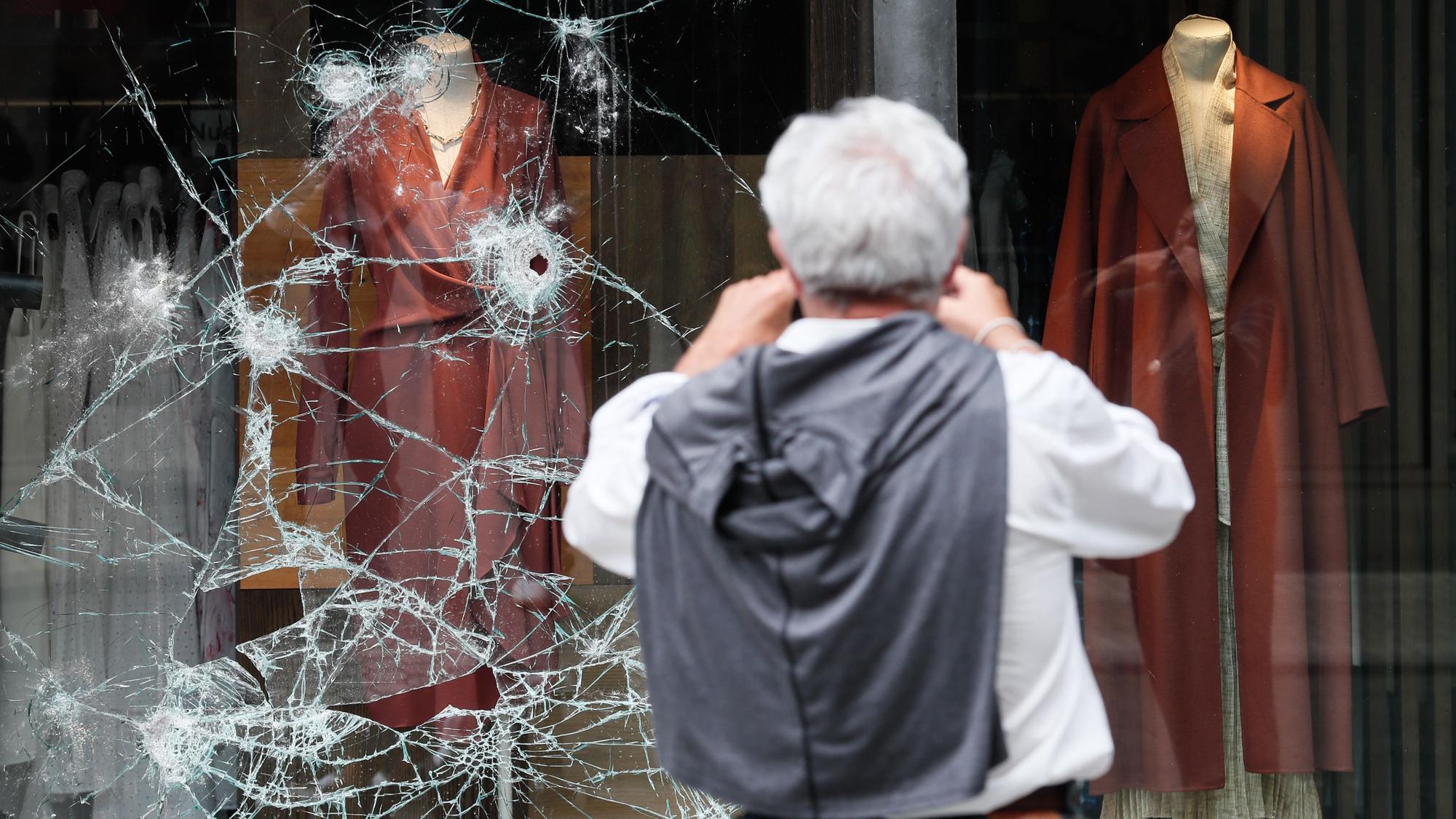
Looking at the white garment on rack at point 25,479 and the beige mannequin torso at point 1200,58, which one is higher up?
the beige mannequin torso at point 1200,58

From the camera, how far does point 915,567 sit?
1038mm

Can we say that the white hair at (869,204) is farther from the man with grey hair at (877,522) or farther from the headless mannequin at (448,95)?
the headless mannequin at (448,95)

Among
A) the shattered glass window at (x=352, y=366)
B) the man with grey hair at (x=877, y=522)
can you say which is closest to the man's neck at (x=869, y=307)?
the man with grey hair at (x=877, y=522)

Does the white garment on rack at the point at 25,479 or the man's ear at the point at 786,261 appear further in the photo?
the white garment on rack at the point at 25,479

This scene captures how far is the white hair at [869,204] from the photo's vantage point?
3.47 feet

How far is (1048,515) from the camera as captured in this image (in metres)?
1.06

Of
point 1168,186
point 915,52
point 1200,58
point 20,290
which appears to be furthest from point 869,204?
point 20,290

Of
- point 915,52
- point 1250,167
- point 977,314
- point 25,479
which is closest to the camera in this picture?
point 977,314

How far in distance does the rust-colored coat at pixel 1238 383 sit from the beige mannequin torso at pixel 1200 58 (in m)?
0.04

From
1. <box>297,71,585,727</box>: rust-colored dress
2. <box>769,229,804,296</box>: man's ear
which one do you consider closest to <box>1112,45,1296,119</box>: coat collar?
<box>297,71,585,727</box>: rust-colored dress

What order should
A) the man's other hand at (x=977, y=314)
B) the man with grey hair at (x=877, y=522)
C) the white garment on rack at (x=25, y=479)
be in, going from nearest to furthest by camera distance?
the man with grey hair at (x=877, y=522)
the man's other hand at (x=977, y=314)
the white garment on rack at (x=25, y=479)

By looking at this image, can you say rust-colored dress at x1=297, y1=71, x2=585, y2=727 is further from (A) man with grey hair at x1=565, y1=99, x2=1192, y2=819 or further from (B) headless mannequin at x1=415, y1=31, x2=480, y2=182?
(A) man with grey hair at x1=565, y1=99, x2=1192, y2=819

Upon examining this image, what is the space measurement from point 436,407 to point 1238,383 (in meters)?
1.46

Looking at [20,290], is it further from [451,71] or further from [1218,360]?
[1218,360]
